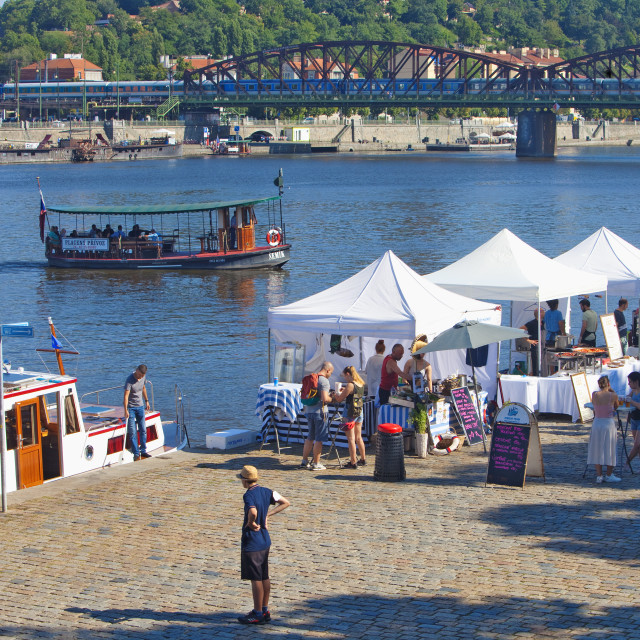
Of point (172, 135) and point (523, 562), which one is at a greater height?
point (172, 135)

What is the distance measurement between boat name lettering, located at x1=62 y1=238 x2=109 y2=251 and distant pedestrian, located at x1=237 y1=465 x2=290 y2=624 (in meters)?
41.0

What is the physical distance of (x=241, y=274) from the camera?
4869 centimetres

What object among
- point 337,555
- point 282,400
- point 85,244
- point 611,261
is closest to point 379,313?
point 282,400

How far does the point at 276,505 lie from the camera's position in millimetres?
9977

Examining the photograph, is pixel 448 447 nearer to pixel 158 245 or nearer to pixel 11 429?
pixel 11 429

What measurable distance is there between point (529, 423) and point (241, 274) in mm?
35716

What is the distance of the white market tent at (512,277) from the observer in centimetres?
1927

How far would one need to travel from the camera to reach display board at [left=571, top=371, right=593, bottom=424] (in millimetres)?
17297

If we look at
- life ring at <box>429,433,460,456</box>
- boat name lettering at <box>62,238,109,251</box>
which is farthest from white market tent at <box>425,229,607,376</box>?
boat name lettering at <box>62,238,109,251</box>

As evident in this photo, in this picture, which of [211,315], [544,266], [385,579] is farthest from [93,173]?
[385,579]

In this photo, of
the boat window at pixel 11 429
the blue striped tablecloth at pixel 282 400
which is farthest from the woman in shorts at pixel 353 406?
the boat window at pixel 11 429

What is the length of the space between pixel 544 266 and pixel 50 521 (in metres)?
10.7

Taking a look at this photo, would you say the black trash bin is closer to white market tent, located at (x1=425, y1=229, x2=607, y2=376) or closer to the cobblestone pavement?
the cobblestone pavement

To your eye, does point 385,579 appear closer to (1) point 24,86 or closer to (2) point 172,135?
(2) point 172,135
